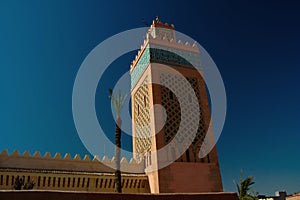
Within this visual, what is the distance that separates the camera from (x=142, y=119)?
1208 cm

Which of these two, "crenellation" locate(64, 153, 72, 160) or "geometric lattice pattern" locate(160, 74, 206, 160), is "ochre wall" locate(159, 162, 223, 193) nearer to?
"geometric lattice pattern" locate(160, 74, 206, 160)

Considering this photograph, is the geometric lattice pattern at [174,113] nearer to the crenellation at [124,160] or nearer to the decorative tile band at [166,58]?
the decorative tile band at [166,58]

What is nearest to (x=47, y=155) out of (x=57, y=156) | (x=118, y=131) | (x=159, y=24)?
(x=57, y=156)

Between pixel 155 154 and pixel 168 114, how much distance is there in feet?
6.14

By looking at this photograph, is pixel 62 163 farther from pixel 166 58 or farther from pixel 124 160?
A: pixel 166 58

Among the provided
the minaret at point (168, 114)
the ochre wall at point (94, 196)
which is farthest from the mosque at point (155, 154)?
the ochre wall at point (94, 196)

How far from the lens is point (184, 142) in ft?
35.2

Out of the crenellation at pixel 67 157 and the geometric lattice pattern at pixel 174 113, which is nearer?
the crenellation at pixel 67 157

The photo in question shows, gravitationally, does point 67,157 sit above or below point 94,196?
above

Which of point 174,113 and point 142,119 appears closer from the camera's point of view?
point 174,113

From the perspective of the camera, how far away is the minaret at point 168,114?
395 inches

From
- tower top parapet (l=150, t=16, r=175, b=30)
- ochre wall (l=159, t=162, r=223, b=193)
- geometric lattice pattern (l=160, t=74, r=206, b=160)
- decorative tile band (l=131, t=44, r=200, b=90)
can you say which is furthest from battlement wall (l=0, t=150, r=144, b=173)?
tower top parapet (l=150, t=16, r=175, b=30)

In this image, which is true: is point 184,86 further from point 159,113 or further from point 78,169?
point 78,169

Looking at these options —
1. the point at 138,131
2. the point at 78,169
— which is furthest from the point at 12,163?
the point at 138,131
